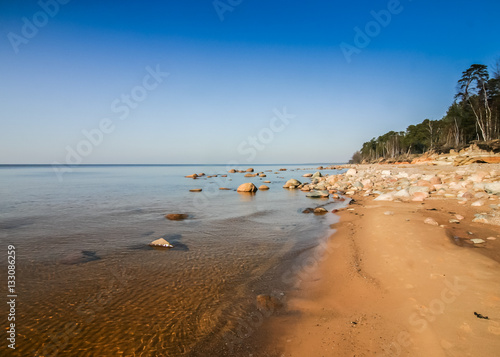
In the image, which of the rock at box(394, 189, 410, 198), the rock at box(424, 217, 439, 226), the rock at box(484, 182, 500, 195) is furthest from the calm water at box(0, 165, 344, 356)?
the rock at box(484, 182, 500, 195)

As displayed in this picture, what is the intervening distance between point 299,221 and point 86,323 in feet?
30.6

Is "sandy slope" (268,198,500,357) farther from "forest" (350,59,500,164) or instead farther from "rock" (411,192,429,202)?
"forest" (350,59,500,164)

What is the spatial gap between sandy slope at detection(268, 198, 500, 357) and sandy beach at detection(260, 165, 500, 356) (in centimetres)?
1

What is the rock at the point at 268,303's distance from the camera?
4.57 meters

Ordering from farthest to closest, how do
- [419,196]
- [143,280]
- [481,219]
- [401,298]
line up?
[419,196] < [481,219] < [143,280] < [401,298]

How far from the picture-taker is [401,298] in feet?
14.7

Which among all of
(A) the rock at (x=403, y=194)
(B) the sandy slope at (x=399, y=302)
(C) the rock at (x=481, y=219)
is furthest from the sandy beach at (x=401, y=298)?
(A) the rock at (x=403, y=194)

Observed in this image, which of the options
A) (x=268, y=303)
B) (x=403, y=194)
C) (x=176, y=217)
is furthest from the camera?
(x=403, y=194)

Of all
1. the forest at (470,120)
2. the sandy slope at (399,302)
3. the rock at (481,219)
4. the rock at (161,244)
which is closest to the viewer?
the sandy slope at (399,302)

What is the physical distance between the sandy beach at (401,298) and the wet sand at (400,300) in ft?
0.05

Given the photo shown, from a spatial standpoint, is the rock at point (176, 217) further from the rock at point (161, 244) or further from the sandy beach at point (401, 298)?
the sandy beach at point (401, 298)

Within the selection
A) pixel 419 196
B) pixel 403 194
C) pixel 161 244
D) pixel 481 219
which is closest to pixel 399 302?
pixel 161 244

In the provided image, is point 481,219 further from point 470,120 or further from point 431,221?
point 470,120

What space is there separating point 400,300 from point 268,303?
8.15ft
